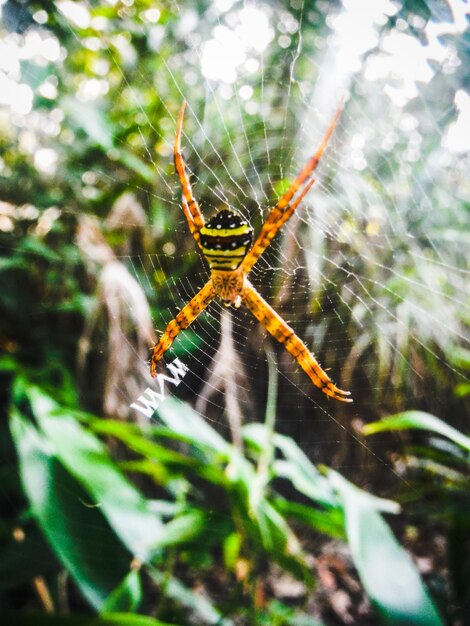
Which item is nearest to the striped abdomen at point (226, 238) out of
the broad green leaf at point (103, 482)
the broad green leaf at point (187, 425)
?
the broad green leaf at point (187, 425)

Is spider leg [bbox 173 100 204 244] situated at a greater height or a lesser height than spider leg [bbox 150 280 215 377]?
greater

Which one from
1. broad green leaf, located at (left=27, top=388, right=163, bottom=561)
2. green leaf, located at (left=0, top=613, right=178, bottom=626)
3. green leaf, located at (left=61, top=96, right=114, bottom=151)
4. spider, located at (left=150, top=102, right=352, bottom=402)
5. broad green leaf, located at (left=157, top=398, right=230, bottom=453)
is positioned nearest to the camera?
green leaf, located at (left=0, top=613, right=178, bottom=626)

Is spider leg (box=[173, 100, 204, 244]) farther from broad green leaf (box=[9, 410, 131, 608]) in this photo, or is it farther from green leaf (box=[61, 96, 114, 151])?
broad green leaf (box=[9, 410, 131, 608])

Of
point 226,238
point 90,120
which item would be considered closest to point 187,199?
point 226,238

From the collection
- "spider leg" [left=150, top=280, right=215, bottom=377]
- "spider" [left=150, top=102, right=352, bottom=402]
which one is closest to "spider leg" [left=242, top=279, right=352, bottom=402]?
"spider" [left=150, top=102, right=352, bottom=402]

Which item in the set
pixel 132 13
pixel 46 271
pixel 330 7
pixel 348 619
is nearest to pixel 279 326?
pixel 46 271

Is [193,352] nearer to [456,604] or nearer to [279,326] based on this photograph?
[279,326]

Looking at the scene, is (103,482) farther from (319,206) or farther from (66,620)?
(319,206)

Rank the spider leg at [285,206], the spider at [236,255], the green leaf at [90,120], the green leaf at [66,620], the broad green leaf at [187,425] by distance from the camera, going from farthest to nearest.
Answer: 1. the green leaf at [90,120]
2. the broad green leaf at [187,425]
3. the spider at [236,255]
4. the spider leg at [285,206]
5. the green leaf at [66,620]

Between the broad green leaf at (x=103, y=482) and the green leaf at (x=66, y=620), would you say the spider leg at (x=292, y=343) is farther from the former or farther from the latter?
the green leaf at (x=66, y=620)
